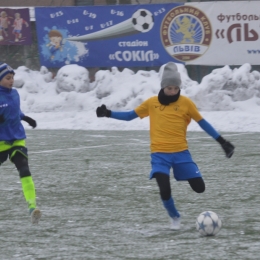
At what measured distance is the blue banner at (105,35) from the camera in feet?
68.0

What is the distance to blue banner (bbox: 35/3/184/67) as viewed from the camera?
2073cm

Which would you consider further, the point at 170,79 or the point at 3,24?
the point at 3,24

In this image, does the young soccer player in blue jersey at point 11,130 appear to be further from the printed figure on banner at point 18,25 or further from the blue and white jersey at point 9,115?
the printed figure on banner at point 18,25

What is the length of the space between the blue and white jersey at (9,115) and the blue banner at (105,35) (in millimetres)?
13064

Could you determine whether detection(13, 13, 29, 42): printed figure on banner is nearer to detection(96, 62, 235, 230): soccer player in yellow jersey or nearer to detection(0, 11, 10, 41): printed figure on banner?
detection(0, 11, 10, 41): printed figure on banner

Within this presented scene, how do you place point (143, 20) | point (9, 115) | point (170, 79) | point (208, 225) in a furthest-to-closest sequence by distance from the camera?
point (143, 20) → point (9, 115) → point (170, 79) → point (208, 225)

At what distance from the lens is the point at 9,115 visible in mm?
7668

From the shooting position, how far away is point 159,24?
815 inches

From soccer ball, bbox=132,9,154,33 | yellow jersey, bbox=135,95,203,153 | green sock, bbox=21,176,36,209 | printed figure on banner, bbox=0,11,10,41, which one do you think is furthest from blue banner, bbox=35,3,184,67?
yellow jersey, bbox=135,95,203,153

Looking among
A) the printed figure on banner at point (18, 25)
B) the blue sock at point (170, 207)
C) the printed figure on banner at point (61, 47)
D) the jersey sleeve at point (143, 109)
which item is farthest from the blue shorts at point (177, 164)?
the printed figure on banner at point (18, 25)

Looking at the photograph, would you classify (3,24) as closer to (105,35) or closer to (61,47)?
(61,47)

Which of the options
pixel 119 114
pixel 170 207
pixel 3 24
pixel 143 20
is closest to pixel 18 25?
pixel 3 24

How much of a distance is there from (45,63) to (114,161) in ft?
34.4

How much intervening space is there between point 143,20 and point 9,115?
13.5m
